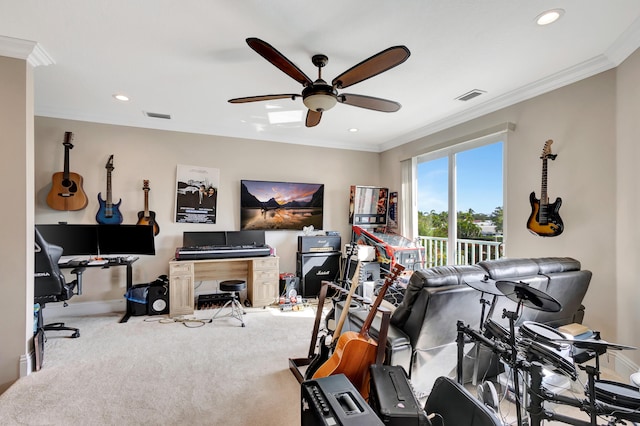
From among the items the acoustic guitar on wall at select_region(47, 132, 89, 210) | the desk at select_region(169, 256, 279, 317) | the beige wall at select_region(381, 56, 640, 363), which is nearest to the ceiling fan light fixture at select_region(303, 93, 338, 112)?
the beige wall at select_region(381, 56, 640, 363)

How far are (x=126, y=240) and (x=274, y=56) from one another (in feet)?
10.3

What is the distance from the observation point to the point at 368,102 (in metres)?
2.45

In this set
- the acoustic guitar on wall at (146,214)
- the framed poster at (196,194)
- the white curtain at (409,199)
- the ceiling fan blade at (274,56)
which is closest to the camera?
the ceiling fan blade at (274,56)

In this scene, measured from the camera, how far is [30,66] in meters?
2.38

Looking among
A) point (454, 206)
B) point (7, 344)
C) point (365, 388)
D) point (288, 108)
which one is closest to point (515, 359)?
point (365, 388)

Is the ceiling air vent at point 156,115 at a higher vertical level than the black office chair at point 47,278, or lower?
higher

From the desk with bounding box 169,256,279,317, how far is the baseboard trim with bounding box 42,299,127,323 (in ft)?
2.93

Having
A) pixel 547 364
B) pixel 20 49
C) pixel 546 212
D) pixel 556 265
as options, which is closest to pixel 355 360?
pixel 547 364

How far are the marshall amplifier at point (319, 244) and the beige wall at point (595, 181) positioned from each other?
99.0 inches

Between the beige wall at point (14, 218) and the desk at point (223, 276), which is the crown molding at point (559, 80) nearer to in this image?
the desk at point (223, 276)

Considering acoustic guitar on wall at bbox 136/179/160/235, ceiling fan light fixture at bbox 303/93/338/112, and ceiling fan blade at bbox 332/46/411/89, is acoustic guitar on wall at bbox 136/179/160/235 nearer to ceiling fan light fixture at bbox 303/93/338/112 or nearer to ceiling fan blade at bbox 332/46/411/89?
ceiling fan light fixture at bbox 303/93/338/112

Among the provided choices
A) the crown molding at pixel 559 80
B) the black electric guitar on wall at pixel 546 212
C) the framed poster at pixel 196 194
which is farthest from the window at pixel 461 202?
the framed poster at pixel 196 194

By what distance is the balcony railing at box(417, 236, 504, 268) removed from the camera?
378 centimetres

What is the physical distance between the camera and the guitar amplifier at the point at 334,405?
1.21 metres
